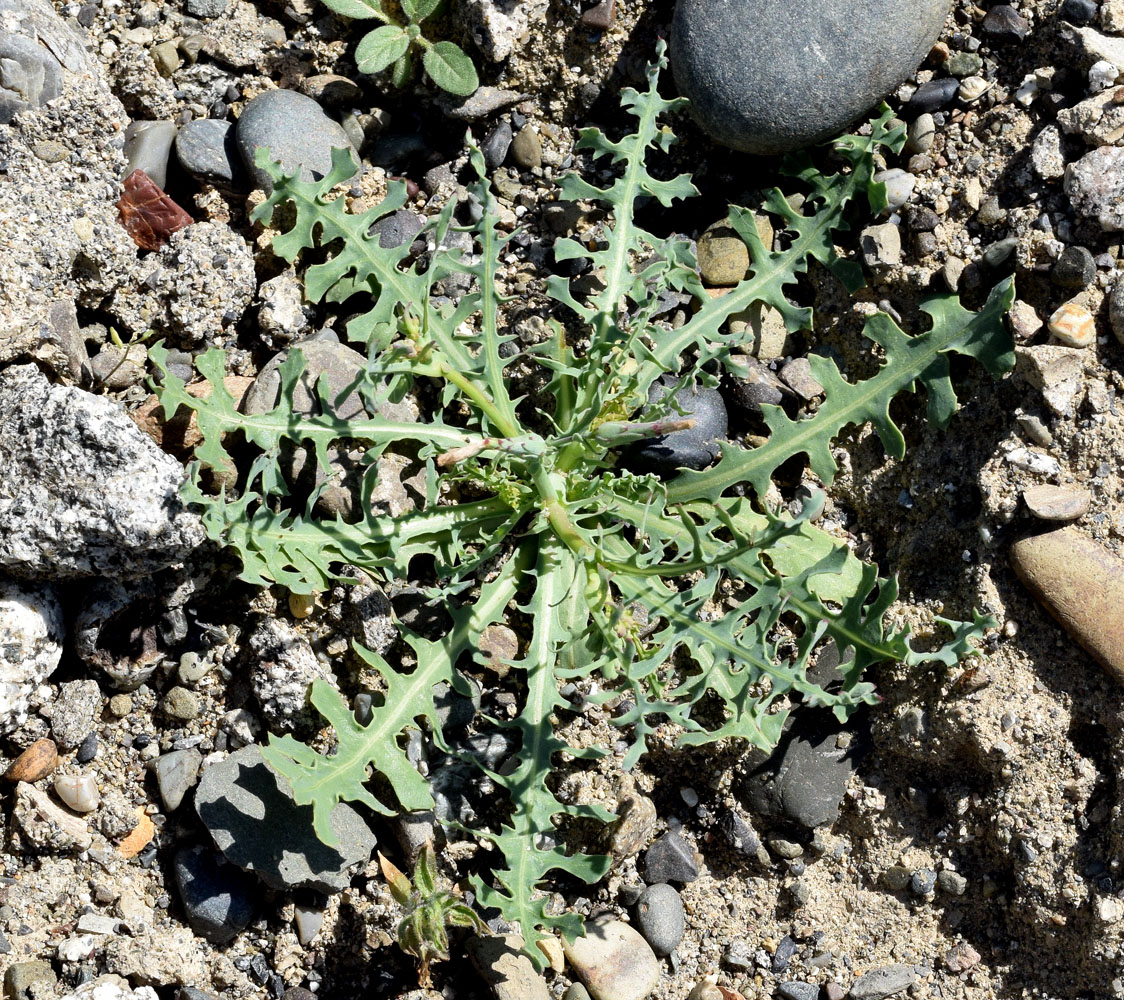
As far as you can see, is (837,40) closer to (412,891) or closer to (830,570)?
(830,570)

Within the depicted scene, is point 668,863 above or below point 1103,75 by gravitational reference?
below

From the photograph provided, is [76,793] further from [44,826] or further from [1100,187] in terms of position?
[1100,187]

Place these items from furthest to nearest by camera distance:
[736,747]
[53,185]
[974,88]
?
[974,88] < [53,185] < [736,747]

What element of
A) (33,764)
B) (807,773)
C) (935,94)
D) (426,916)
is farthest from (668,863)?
(935,94)

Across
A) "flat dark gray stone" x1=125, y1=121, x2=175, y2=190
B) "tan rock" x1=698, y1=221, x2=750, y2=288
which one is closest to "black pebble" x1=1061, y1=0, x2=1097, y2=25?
"tan rock" x1=698, y1=221, x2=750, y2=288

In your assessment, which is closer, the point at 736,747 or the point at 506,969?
the point at 506,969

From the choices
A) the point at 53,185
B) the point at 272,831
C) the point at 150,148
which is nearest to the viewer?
the point at 272,831
